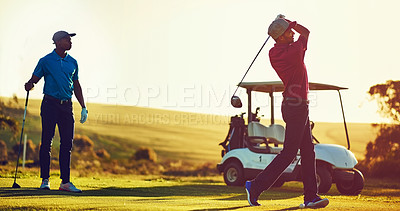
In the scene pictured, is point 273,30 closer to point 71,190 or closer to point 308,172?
point 308,172

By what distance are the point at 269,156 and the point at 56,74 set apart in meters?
5.74

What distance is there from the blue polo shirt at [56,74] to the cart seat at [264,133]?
546 cm

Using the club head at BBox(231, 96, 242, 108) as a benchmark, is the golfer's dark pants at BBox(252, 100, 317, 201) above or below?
below

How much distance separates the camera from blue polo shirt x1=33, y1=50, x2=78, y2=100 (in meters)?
7.75

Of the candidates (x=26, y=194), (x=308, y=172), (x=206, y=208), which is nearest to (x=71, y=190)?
(x=26, y=194)

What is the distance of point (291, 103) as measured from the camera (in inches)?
243

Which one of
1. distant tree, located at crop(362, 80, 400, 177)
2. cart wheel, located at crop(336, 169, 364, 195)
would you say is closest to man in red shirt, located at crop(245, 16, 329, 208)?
cart wheel, located at crop(336, 169, 364, 195)

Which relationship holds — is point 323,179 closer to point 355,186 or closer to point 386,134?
point 355,186

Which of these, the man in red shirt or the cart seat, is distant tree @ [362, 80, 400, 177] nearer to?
the cart seat

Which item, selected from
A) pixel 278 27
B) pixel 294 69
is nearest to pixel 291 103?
pixel 294 69

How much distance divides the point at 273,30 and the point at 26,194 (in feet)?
11.0

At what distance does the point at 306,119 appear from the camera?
6.23 metres

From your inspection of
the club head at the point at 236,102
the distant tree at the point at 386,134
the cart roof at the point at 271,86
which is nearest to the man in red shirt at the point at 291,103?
the club head at the point at 236,102

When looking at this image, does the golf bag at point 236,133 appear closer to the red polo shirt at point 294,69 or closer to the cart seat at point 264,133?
the cart seat at point 264,133
